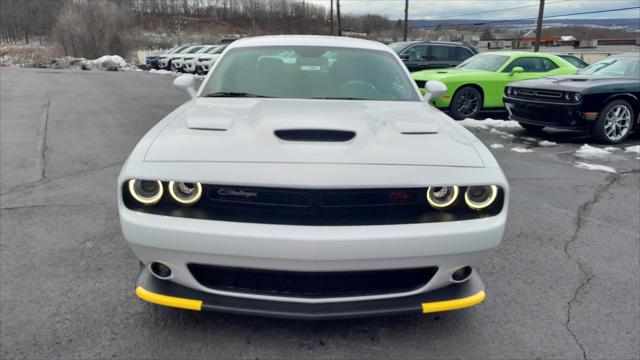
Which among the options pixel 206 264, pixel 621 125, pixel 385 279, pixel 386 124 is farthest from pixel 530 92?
pixel 206 264

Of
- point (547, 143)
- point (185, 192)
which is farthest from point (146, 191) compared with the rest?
point (547, 143)

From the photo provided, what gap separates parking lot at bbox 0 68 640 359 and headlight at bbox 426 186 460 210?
2.45 ft

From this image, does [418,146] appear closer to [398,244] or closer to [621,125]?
[398,244]

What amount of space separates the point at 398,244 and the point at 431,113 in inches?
51.9

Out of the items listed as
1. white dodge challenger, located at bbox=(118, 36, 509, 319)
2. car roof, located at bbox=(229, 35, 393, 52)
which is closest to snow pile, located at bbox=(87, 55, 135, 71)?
car roof, located at bbox=(229, 35, 393, 52)

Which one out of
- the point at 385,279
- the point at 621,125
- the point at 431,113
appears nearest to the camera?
the point at 385,279

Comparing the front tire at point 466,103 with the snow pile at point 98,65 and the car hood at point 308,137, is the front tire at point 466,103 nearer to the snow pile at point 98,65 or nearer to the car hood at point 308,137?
the car hood at point 308,137

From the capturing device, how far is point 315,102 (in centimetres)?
309

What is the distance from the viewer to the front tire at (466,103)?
962 centimetres

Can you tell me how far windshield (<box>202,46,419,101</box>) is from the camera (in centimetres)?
337

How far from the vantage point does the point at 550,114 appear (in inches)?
298

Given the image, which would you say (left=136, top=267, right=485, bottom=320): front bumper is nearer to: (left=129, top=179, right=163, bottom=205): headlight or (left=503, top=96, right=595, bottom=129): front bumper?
(left=129, top=179, right=163, bottom=205): headlight

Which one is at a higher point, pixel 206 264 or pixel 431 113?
pixel 431 113

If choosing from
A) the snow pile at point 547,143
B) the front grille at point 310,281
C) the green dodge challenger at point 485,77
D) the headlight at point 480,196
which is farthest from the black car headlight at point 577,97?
the front grille at point 310,281
